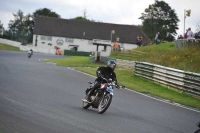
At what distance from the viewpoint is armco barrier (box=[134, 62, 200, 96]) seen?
953 inches

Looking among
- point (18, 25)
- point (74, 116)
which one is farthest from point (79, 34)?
point (74, 116)

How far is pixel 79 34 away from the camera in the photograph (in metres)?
114

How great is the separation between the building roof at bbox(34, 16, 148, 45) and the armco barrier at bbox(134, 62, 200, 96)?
3112 inches

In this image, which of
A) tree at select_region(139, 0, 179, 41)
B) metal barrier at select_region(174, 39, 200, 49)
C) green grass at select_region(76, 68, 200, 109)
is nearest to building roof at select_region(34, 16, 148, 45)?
tree at select_region(139, 0, 179, 41)

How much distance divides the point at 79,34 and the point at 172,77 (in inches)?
3440

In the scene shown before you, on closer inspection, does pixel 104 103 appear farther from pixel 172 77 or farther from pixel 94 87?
pixel 172 77

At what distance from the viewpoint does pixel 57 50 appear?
91500 millimetres

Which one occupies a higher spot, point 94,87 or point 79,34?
point 79,34

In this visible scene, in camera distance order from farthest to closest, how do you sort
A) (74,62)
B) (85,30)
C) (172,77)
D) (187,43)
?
(85,30)
(74,62)
(187,43)
(172,77)

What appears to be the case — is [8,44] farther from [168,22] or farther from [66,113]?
[66,113]

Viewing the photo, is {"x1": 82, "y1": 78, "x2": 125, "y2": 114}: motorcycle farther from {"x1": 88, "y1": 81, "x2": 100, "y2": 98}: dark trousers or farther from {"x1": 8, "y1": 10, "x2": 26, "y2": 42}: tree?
{"x1": 8, "y1": 10, "x2": 26, "y2": 42}: tree

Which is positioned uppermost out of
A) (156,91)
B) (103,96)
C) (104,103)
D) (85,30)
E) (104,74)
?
(85,30)

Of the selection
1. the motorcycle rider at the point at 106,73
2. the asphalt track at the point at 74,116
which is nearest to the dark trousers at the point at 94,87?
the motorcycle rider at the point at 106,73

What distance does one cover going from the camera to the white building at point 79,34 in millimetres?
112562
